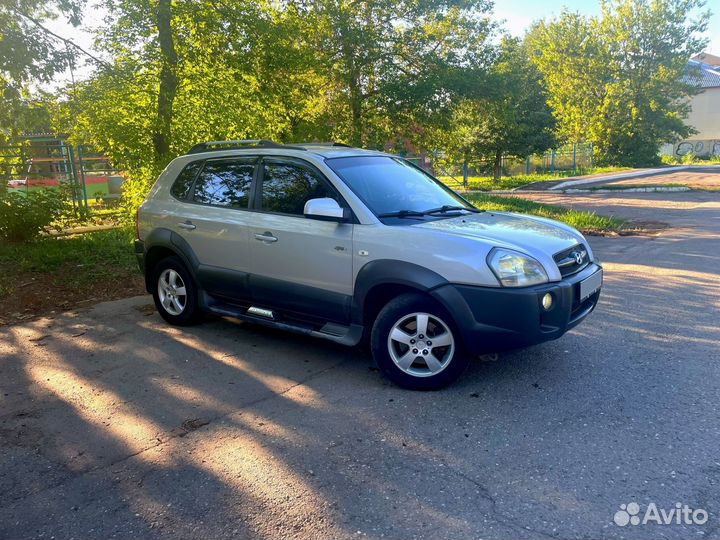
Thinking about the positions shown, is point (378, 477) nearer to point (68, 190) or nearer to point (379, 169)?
point (379, 169)

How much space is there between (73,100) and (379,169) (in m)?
7.16

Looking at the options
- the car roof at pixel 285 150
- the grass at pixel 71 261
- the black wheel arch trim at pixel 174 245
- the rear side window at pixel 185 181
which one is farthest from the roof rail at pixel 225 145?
the grass at pixel 71 261

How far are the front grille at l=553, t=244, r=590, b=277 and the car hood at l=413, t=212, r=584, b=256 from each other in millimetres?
43

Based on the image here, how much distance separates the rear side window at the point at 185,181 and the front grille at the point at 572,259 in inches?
148

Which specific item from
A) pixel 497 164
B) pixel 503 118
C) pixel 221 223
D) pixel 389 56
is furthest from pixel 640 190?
pixel 221 223

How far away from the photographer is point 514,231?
173 inches

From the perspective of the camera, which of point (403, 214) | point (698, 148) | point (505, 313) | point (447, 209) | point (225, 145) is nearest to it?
point (505, 313)

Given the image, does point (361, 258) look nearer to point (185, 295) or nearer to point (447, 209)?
point (447, 209)

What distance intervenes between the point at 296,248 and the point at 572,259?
7.36 ft

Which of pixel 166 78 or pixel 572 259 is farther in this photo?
pixel 166 78

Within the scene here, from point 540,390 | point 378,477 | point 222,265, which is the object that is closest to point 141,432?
point 378,477

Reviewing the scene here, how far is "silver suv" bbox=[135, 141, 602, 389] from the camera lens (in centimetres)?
394

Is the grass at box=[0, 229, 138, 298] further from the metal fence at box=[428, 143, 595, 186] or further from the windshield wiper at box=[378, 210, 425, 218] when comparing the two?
the metal fence at box=[428, 143, 595, 186]

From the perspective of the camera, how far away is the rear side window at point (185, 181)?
594 centimetres
